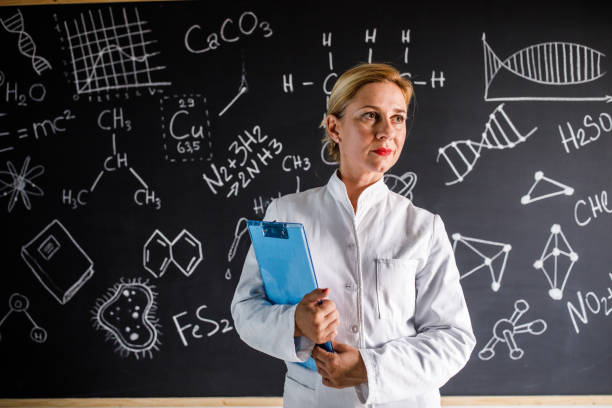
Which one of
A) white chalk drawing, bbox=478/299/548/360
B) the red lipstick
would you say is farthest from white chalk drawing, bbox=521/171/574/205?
the red lipstick

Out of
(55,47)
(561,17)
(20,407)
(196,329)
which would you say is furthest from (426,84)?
(20,407)

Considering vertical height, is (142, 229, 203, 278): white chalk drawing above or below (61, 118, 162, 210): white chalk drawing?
below

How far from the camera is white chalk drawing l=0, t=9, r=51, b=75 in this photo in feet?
6.95

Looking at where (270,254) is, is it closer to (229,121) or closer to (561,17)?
(229,121)

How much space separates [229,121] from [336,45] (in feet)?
2.16

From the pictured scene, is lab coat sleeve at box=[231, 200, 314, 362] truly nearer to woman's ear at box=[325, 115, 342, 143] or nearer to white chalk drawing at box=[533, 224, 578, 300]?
woman's ear at box=[325, 115, 342, 143]

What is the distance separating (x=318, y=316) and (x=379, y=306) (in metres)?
0.19

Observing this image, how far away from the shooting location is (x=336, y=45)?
2.06 m

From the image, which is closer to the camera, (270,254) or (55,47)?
(270,254)

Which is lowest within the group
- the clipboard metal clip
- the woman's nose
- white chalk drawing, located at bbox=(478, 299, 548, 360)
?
white chalk drawing, located at bbox=(478, 299, 548, 360)

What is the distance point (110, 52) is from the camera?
210cm

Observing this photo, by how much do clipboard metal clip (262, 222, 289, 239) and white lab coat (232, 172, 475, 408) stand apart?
0.15 meters

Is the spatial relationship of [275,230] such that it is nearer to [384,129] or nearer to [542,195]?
[384,129]

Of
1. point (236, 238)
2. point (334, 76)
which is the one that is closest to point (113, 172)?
point (236, 238)
